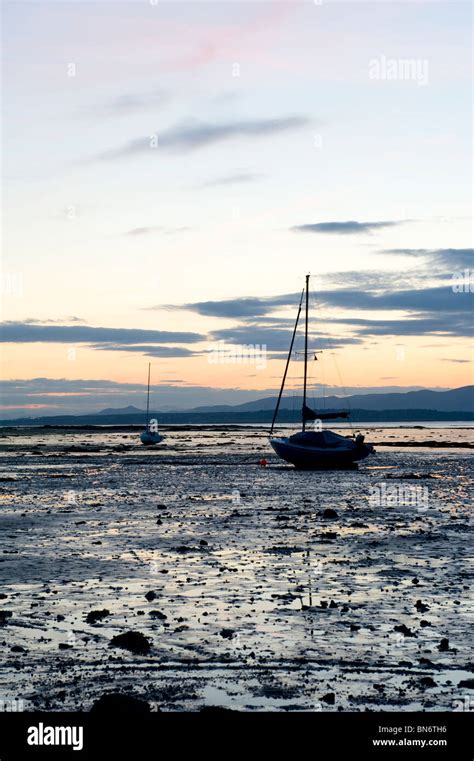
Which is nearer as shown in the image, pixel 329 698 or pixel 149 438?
pixel 329 698

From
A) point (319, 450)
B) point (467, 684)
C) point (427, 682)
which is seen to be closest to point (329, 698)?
point (427, 682)

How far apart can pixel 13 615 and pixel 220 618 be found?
406cm

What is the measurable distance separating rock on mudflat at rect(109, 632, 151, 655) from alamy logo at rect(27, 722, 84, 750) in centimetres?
376

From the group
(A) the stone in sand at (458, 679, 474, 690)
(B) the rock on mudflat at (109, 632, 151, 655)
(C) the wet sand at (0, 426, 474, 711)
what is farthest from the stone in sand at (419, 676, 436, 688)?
(B) the rock on mudflat at (109, 632, 151, 655)

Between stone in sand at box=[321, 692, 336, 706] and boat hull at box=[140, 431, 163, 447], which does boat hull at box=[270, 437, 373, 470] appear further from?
boat hull at box=[140, 431, 163, 447]

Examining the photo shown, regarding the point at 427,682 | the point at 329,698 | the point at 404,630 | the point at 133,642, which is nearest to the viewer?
the point at 329,698

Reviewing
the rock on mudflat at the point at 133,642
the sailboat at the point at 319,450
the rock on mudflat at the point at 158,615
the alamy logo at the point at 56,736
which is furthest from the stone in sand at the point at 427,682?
the sailboat at the point at 319,450

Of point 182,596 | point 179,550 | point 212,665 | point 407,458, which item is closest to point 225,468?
point 407,458

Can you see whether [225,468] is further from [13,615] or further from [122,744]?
[122,744]

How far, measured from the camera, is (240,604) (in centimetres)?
1639

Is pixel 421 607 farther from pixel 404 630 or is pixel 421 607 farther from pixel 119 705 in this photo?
pixel 119 705

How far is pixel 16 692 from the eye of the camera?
11.1 metres

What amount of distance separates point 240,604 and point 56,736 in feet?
25.2
